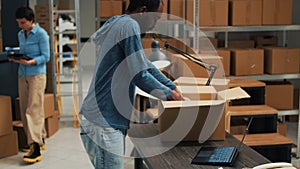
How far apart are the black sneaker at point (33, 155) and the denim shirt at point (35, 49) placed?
0.74m

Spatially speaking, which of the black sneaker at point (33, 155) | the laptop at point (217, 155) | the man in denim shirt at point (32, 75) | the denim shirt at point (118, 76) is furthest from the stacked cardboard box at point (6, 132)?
the laptop at point (217, 155)

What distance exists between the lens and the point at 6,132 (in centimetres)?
450

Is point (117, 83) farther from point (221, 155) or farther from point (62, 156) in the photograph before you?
point (62, 156)

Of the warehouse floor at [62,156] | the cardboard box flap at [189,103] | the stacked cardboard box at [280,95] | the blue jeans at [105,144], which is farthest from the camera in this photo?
the stacked cardboard box at [280,95]

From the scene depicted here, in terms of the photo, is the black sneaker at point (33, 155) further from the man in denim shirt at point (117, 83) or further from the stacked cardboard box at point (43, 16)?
the man in denim shirt at point (117, 83)

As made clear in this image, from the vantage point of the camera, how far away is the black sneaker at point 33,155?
4395mm

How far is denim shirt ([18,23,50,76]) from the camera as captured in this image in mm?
4457

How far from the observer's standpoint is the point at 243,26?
4625mm

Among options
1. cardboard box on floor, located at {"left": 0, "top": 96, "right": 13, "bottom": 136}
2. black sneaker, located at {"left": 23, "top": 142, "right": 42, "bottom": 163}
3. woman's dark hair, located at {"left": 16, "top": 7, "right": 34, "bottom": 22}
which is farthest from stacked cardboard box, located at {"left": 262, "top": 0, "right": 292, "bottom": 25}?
cardboard box on floor, located at {"left": 0, "top": 96, "right": 13, "bottom": 136}

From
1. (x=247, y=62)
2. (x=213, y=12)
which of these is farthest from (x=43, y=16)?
(x=247, y=62)

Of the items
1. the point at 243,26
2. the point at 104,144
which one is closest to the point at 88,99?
the point at 104,144

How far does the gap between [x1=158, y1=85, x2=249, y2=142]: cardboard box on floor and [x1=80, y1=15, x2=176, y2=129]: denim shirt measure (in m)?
0.31

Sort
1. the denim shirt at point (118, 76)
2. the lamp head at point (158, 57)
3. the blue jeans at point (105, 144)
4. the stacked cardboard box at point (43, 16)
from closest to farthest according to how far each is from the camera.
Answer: the denim shirt at point (118, 76) → the blue jeans at point (105, 144) → the lamp head at point (158, 57) → the stacked cardboard box at point (43, 16)

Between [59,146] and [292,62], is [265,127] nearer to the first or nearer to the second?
[292,62]
